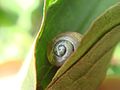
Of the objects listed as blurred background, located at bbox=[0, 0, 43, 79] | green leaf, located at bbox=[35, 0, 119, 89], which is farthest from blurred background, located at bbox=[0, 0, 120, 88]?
green leaf, located at bbox=[35, 0, 119, 89]

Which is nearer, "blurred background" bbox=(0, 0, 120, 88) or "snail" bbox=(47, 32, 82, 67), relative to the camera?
"snail" bbox=(47, 32, 82, 67)

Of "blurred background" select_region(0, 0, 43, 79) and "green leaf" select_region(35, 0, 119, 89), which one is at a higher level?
"green leaf" select_region(35, 0, 119, 89)

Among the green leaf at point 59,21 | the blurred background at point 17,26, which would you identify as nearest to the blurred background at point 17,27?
the blurred background at point 17,26

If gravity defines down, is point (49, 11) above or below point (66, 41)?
above

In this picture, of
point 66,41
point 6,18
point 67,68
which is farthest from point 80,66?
point 6,18

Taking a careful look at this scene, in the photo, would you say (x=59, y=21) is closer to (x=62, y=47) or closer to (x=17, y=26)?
(x=62, y=47)

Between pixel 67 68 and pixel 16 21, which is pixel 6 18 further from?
pixel 67 68

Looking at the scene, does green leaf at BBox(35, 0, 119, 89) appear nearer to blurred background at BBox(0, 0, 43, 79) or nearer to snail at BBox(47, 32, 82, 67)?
snail at BBox(47, 32, 82, 67)

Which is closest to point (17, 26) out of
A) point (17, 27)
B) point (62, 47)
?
point (17, 27)
